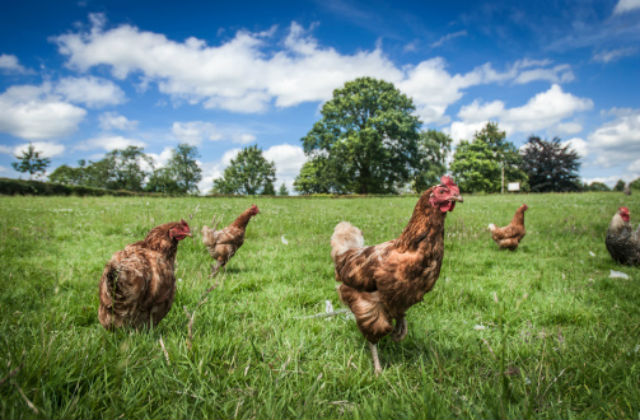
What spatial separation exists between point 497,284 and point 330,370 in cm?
337

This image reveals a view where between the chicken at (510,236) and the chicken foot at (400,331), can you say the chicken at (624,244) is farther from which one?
the chicken foot at (400,331)

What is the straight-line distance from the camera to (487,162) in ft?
161

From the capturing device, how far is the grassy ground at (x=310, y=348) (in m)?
1.62

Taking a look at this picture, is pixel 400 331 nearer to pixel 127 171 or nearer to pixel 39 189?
pixel 39 189

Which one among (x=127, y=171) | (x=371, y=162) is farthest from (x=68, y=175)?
(x=371, y=162)

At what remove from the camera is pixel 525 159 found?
54.4 m

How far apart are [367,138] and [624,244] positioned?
33.0 metres

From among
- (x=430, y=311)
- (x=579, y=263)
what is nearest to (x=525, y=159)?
(x=579, y=263)

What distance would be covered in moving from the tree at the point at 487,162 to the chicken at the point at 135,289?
2086 inches

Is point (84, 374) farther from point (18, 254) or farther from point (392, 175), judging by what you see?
point (392, 175)

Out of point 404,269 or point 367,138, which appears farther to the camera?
point 367,138

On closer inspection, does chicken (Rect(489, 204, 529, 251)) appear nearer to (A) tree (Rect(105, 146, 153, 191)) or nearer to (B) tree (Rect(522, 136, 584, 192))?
(B) tree (Rect(522, 136, 584, 192))

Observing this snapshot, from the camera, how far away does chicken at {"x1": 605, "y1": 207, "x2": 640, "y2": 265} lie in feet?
18.0

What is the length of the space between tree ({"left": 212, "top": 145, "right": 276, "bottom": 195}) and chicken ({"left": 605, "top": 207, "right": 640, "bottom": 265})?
61.9m
